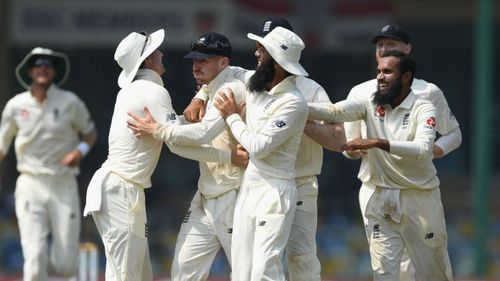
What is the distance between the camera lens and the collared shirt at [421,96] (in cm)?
1006

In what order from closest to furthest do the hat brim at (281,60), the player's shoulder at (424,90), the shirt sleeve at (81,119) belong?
the hat brim at (281,60) → the player's shoulder at (424,90) → the shirt sleeve at (81,119)

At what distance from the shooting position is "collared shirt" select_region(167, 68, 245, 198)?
963cm

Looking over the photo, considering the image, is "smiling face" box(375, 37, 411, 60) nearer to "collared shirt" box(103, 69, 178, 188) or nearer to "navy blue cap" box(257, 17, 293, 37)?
"navy blue cap" box(257, 17, 293, 37)

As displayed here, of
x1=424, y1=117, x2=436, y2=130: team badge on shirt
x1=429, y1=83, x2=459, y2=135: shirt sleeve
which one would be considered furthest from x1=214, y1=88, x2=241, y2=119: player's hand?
x1=429, y1=83, x2=459, y2=135: shirt sleeve

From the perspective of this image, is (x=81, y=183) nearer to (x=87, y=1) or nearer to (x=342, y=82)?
(x=87, y=1)

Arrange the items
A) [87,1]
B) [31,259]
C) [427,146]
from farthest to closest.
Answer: [87,1] → [31,259] → [427,146]

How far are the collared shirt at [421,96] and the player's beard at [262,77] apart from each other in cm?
82

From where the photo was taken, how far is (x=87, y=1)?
63.1 ft

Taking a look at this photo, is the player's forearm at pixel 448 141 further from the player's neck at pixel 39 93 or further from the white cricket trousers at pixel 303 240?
the player's neck at pixel 39 93

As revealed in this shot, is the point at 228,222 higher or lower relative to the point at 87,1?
lower

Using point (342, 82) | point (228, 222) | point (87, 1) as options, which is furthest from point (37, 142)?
point (342, 82)

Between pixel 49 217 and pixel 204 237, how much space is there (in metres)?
3.17

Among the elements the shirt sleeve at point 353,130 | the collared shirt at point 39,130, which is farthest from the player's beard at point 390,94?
the collared shirt at point 39,130

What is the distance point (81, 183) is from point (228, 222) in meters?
9.90
